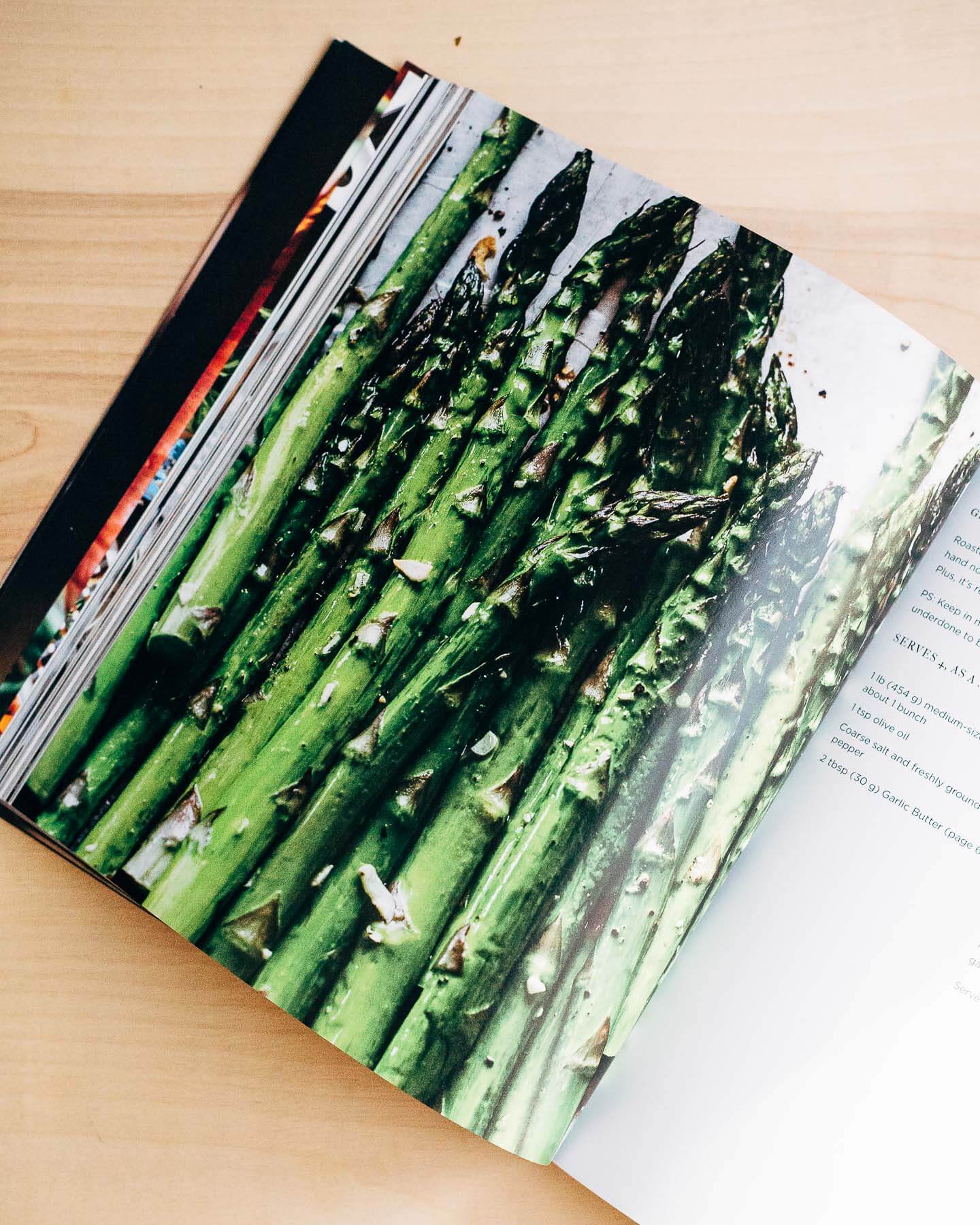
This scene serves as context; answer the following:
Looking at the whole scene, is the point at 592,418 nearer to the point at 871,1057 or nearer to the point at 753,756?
the point at 753,756

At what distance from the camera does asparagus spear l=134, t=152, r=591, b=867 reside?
0.38 meters

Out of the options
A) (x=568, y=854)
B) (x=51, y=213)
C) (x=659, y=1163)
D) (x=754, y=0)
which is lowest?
(x=659, y=1163)

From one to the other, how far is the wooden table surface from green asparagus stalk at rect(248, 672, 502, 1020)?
5 cm

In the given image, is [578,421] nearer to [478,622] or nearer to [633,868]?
[478,622]

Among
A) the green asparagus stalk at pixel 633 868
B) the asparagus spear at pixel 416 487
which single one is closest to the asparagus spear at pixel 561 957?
the green asparagus stalk at pixel 633 868

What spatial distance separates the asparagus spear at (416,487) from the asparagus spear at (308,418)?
0.03m

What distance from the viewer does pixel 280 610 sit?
1.27 feet

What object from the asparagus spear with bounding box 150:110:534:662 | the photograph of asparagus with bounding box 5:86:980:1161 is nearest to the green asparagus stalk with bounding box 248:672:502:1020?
the photograph of asparagus with bounding box 5:86:980:1161

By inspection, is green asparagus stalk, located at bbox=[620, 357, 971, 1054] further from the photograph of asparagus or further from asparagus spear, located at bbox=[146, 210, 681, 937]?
asparagus spear, located at bbox=[146, 210, 681, 937]

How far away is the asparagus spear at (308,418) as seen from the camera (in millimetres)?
388

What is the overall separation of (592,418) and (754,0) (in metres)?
0.25

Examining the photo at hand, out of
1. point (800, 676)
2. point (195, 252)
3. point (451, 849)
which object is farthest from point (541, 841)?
point (195, 252)

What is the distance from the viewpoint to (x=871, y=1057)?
1.40ft

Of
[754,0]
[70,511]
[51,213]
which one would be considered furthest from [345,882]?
[754,0]
